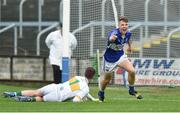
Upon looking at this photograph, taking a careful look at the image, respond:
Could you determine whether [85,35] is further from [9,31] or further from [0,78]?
[9,31]

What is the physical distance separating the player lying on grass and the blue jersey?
1.25 m

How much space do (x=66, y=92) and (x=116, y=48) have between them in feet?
5.75

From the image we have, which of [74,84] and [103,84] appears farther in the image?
[103,84]

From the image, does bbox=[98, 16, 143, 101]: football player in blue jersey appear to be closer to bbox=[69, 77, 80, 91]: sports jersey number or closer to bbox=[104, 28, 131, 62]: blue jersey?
bbox=[104, 28, 131, 62]: blue jersey

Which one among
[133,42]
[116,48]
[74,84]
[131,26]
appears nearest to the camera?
[74,84]

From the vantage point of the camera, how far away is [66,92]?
14336 millimetres

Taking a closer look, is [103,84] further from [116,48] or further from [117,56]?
[116,48]

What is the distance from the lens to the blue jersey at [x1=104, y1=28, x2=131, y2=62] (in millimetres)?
15438

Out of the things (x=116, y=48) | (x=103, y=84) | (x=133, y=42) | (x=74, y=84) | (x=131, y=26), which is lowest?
(x=103, y=84)

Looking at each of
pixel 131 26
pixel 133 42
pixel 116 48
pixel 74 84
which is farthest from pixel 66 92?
pixel 133 42

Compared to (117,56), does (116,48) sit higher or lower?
higher

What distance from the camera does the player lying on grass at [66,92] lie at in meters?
14.2

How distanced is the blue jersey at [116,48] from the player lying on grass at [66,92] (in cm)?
125

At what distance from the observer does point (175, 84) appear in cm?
2142
